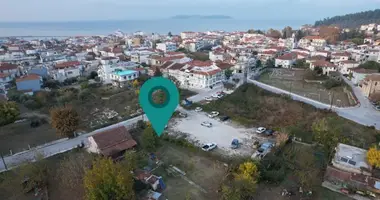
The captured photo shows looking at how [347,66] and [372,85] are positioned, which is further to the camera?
[347,66]

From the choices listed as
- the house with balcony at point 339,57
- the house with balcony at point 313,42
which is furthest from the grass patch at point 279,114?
the house with balcony at point 313,42

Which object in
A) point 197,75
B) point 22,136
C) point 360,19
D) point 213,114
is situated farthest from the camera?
point 360,19

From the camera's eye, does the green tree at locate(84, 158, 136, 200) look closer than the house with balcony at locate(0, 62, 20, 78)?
Yes

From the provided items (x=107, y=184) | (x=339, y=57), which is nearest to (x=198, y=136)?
(x=107, y=184)

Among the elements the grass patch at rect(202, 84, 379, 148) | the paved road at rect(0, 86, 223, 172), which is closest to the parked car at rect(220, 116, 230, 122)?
the grass patch at rect(202, 84, 379, 148)

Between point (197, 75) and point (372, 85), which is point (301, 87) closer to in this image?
point (372, 85)

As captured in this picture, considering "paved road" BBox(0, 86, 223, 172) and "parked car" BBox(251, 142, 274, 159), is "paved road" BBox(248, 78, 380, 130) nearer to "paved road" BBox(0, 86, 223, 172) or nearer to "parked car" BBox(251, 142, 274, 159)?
"parked car" BBox(251, 142, 274, 159)
